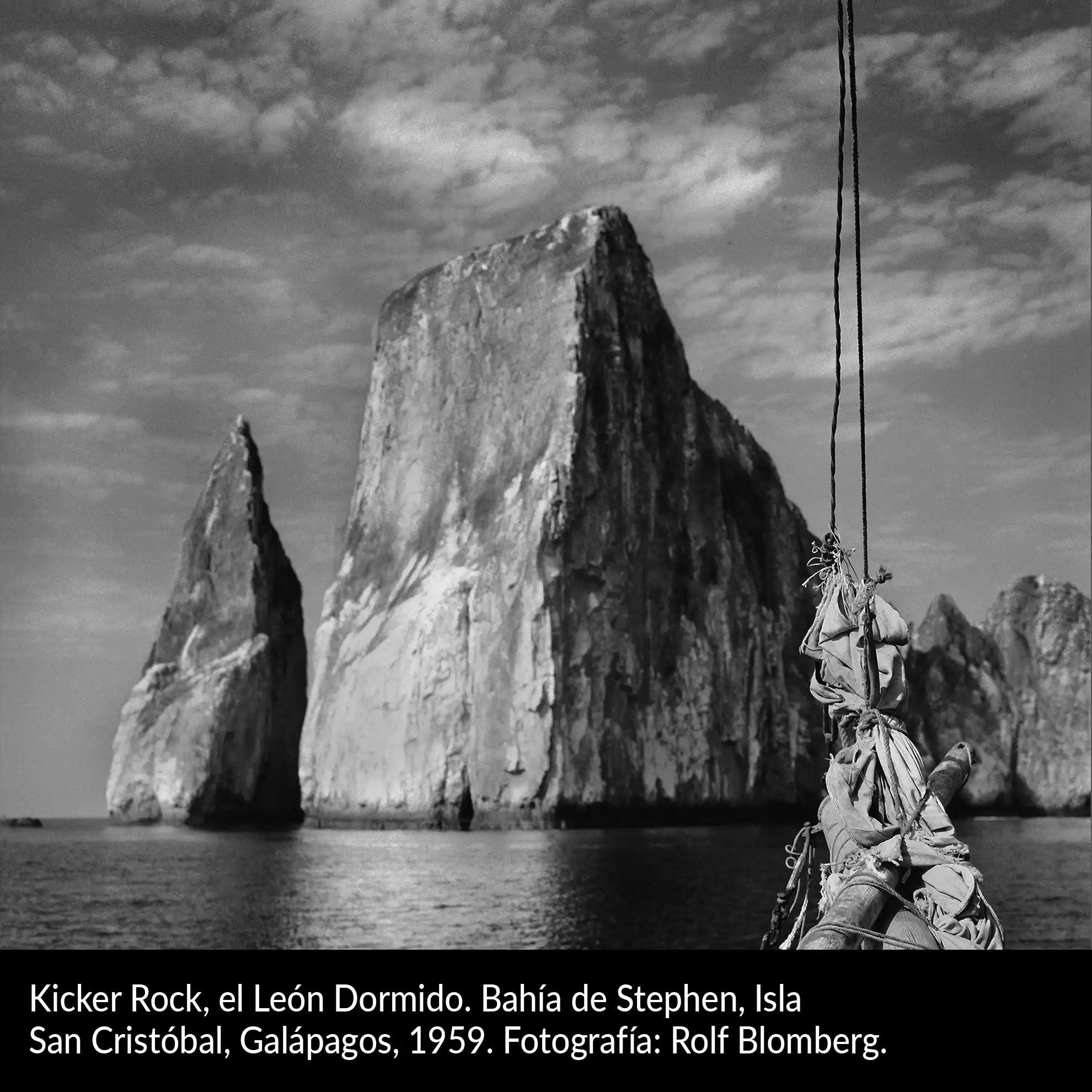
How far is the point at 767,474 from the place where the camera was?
92.8 meters

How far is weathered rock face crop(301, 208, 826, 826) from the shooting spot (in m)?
A: 68.8

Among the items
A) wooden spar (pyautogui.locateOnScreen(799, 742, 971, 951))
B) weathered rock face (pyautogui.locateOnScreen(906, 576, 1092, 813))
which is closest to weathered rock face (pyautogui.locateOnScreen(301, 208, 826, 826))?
weathered rock face (pyautogui.locateOnScreen(906, 576, 1092, 813))

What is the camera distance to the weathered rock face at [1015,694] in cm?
10825

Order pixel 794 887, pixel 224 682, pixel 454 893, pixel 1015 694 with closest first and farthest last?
pixel 794 887
pixel 454 893
pixel 224 682
pixel 1015 694

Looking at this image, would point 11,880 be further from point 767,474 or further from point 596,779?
point 767,474

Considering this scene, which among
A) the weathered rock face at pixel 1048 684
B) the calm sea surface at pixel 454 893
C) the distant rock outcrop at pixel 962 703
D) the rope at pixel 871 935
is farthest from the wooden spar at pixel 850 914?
the weathered rock face at pixel 1048 684

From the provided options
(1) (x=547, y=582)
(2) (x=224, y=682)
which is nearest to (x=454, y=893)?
(1) (x=547, y=582)

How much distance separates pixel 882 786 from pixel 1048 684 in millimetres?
116657
